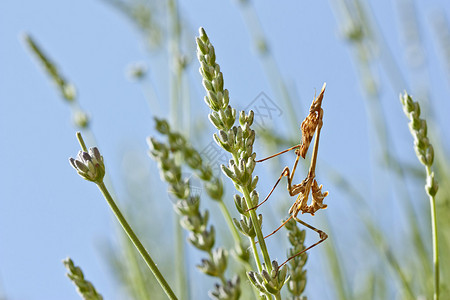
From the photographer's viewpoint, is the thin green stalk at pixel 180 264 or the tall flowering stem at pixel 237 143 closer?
the tall flowering stem at pixel 237 143

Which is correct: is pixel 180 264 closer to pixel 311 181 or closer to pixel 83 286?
pixel 311 181

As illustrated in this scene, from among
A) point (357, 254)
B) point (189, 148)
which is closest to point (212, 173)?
point (189, 148)

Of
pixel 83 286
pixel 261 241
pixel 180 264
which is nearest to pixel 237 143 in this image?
pixel 261 241

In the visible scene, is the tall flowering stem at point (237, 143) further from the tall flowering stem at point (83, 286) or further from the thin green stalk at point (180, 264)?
the thin green stalk at point (180, 264)

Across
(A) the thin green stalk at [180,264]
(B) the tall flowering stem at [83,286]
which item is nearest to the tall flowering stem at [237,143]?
(B) the tall flowering stem at [83,286]

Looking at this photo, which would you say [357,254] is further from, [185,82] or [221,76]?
[221,76]

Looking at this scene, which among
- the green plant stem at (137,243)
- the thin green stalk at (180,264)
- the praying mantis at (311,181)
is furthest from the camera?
the thin green stalk at (180,264)

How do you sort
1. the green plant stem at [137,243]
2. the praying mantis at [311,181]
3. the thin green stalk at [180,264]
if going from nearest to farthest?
the green plant stem at [137,243] < the praying mantis at [311,181] < the thin green stalk at [180,264]

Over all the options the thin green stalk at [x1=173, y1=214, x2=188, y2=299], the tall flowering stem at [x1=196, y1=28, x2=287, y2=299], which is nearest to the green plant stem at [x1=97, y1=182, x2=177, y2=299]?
the tall flowering stem at [x1=196, y1=28, x2=287, y2=299]

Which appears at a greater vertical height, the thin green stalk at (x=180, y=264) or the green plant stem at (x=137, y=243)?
the green plant stem at (x=137, y=243)

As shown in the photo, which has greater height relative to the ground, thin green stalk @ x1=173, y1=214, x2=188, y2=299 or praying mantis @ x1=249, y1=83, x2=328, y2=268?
praying mantis @ x1=249, y1=83, x2=328, y2=268

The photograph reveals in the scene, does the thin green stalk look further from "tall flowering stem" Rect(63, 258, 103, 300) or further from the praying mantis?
"tall flowering stem" Rect(63, 258, 103, 300)
